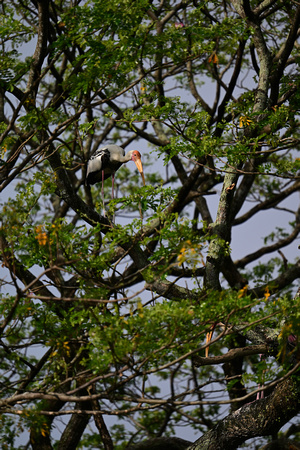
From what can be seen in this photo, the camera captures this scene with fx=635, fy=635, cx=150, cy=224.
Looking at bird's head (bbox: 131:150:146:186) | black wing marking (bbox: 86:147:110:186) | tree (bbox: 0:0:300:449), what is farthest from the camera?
bird's head (bbox: 131:150:146:186)

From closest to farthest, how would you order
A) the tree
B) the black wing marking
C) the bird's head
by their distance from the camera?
the tree, the black wing marking, the bird's head

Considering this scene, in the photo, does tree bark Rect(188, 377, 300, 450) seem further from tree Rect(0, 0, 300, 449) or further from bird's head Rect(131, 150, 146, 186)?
bird's head Rect(131, 150, 146, 186)

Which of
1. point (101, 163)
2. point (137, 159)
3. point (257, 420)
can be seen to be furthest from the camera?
point (137, 159)

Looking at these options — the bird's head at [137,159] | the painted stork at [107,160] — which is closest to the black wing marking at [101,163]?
the painted stork at [107,160]

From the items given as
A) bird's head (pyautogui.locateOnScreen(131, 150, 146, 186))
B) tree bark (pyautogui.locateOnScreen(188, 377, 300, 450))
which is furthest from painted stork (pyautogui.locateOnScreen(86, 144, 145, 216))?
tree bark (pyautogui.locateOnScreen(188, 377, 300, 450))

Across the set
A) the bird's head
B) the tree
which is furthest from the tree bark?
the bird's head

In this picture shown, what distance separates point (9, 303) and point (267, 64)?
3436mm

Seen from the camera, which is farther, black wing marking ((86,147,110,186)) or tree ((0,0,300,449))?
black wing marking ((86,147,110,186))

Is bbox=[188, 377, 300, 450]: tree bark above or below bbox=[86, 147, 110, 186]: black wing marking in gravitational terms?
below

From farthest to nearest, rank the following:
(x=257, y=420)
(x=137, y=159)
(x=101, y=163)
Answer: (x=137, y=159) < (x=101, y=163) < (x=257, y=420)

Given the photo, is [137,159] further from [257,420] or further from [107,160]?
[257,420]

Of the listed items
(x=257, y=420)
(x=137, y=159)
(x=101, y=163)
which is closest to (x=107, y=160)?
(x=101, y=163)

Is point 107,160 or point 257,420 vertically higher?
point 107,160

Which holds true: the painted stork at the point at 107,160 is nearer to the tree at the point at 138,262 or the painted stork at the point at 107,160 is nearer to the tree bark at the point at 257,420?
the tree at the point at 138,262
